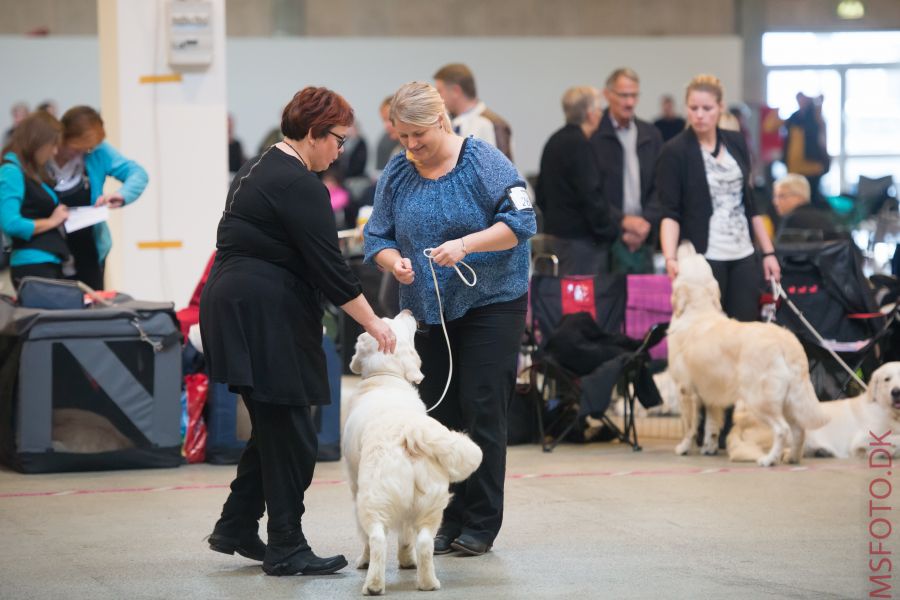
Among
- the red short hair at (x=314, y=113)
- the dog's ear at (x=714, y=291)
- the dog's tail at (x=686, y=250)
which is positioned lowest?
the dog's ear at (x=714, y=291)

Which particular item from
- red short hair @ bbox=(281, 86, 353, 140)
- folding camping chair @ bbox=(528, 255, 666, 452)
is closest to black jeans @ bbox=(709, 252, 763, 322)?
folding camping chair @ bbox=(528, 255, 666, 452)

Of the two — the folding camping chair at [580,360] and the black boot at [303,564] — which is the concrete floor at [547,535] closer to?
the black boot at [303,564]

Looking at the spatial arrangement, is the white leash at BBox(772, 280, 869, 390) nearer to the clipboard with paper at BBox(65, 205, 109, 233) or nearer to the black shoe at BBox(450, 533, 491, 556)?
the black shoe at BBox(450, 533, 491, 556)

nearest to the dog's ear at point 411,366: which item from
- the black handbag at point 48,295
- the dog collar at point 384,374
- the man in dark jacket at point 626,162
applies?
the dog collar at point 384,374

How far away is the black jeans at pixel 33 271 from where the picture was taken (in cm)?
645

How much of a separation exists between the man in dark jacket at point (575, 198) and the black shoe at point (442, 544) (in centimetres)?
390

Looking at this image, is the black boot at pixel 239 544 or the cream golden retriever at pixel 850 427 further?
the cream golden retriever at pixel 850 427

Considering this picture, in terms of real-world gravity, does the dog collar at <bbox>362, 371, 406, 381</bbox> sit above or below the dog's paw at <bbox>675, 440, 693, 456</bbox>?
above

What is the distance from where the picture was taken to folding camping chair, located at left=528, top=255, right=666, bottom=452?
6559 mm

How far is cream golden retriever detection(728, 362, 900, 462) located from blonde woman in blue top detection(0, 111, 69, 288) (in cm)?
348

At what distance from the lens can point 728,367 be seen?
20.0 ft

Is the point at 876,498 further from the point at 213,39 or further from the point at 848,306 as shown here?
the point at 213,39

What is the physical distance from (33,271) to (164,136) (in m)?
1.37

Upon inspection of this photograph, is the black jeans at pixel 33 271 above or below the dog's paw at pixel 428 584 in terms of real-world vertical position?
above
